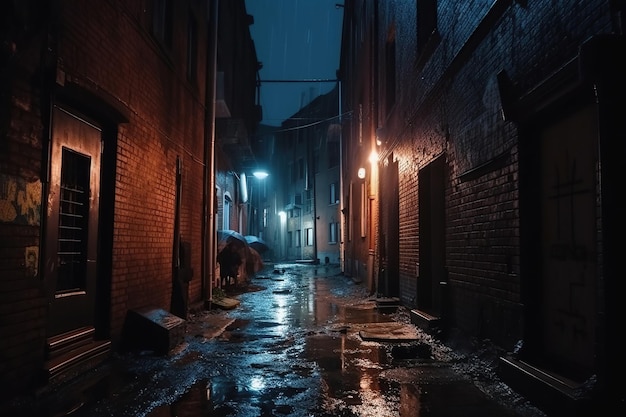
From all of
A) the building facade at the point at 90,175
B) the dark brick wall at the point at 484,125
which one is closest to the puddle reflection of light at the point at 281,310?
the building facade at the point at 90,175

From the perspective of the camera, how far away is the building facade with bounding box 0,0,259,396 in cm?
404

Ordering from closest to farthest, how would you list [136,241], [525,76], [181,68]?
[525,76] → [136,241] → [181,68]

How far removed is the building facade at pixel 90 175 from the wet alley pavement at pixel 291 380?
44 centimetres

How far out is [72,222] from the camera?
215 inches

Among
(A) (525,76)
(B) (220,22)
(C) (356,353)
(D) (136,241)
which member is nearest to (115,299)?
(D) (136,241)

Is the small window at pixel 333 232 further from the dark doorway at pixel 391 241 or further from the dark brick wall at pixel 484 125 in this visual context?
the dark brick wall at pixel 484 125

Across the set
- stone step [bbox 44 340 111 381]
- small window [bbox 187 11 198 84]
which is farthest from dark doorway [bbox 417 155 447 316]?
stone step [bbox 44 340 111 381]

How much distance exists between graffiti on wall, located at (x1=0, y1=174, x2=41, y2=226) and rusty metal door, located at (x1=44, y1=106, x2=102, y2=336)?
15.0 inches

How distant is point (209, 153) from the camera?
34.2ft

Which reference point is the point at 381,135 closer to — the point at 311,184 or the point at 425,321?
the point at 425,321

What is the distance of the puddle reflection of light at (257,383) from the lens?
15.3ft

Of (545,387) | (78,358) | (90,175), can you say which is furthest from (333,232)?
(545,387)

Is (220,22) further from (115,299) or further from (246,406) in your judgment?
(246,406)

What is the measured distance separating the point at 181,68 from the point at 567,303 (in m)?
7.22
